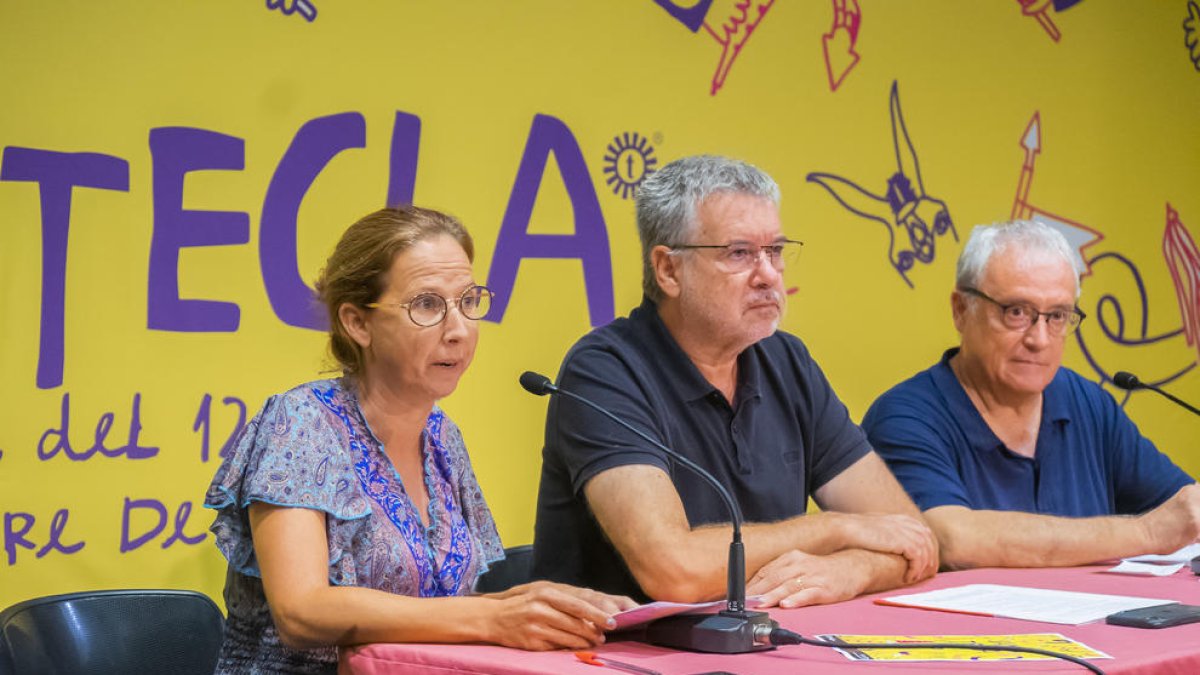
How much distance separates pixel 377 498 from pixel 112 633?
1.93 ft

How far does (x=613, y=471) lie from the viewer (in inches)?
83.1

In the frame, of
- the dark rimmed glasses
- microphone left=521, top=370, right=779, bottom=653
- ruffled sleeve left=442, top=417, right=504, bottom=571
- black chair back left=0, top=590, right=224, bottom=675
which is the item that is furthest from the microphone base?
the dark rimmed glasses

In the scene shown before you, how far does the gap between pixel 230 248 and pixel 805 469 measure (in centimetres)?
129

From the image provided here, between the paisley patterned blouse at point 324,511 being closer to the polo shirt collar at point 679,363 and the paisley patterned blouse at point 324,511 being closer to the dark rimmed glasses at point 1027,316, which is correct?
the polo shirt collar at point 679,363

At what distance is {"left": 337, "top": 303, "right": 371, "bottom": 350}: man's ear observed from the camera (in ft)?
6.99

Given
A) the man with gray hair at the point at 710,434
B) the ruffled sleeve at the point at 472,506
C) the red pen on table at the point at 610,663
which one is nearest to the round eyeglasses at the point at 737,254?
the man with gray hair at the point at 710,434

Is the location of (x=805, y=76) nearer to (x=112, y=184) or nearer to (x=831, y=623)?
(x=112, y=184)

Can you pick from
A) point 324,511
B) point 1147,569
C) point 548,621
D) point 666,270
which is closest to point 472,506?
point 324,511

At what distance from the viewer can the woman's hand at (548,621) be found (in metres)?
1.61

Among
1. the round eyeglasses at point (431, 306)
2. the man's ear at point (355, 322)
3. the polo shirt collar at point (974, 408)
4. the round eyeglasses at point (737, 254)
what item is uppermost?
the round eyeglasses at point (737, 254)

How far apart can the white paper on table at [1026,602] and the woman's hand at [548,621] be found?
1.83 ft

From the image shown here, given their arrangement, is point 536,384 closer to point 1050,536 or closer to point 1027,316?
point 1050,536

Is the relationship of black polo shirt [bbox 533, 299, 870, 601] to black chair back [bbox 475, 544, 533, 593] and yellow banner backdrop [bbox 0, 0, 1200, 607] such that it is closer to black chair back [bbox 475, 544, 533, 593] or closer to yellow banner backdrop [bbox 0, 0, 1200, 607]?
black chair back [bbox 475, 544, 533, 593]

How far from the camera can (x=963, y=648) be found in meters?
1.54
